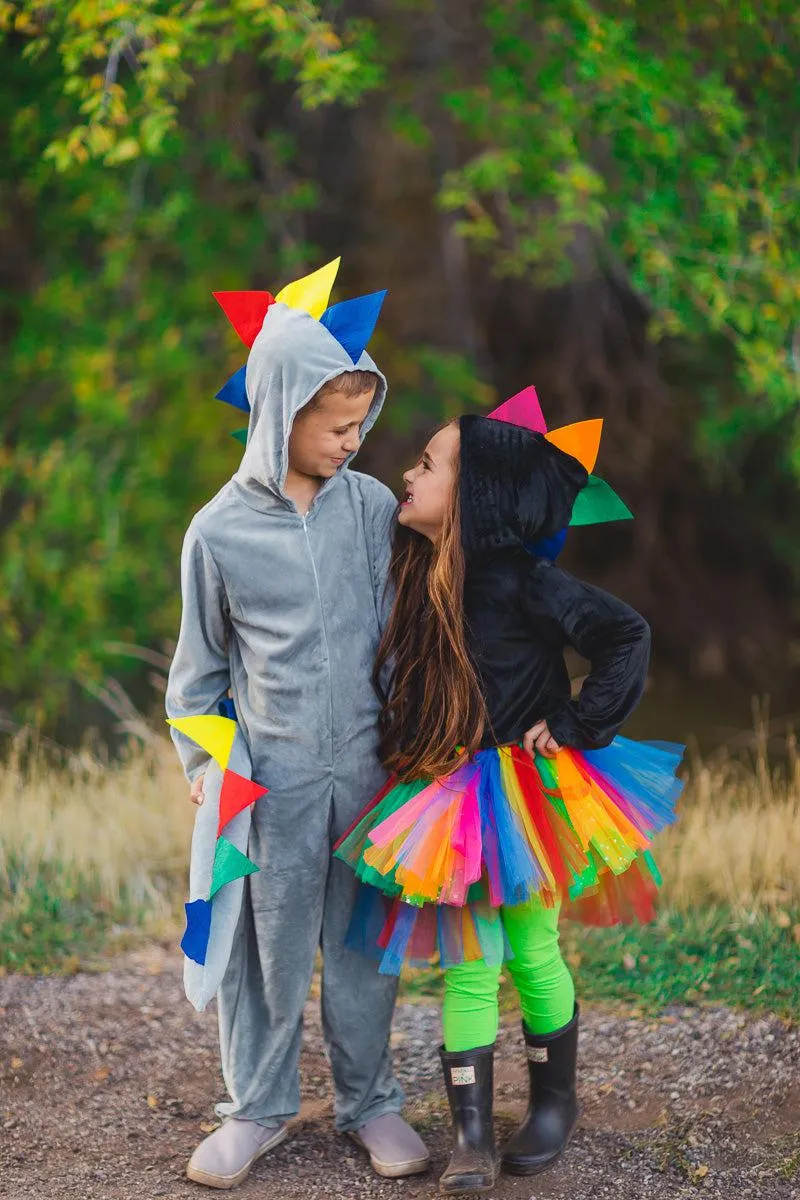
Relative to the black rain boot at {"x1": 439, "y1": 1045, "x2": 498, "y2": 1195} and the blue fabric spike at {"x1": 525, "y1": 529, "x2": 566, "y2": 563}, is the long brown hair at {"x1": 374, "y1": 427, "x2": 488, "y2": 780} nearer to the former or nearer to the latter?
the blue fabric spike at {"x1": 525, "y1": 529, "x2": 566, "y2": 563}

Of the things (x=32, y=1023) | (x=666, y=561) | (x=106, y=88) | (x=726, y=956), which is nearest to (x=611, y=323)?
(x=666, y=561)

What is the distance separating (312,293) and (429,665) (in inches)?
27.9

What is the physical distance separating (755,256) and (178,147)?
264 cm

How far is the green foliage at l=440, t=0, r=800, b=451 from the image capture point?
4461mm

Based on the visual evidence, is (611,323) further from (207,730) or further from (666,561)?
(207,730)

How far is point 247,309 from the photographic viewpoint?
2383 mm

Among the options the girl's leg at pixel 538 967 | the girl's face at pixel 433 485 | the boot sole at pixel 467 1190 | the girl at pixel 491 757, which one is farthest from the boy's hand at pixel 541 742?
the boot sole at pixel 467 1190

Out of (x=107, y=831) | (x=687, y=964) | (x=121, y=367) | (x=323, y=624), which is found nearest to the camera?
(x=323, y=624)

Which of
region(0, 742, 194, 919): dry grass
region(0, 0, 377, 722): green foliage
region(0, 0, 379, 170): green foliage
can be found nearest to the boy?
region(0, 742, 194, 919): dry grass

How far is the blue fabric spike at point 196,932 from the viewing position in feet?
7.78

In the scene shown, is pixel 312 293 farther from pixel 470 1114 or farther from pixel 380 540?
pixel 470 1114

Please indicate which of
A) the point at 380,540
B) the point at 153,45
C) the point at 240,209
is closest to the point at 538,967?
the point at 380,540

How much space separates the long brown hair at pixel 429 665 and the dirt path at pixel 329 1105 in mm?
836

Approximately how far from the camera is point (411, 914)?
2432mm
